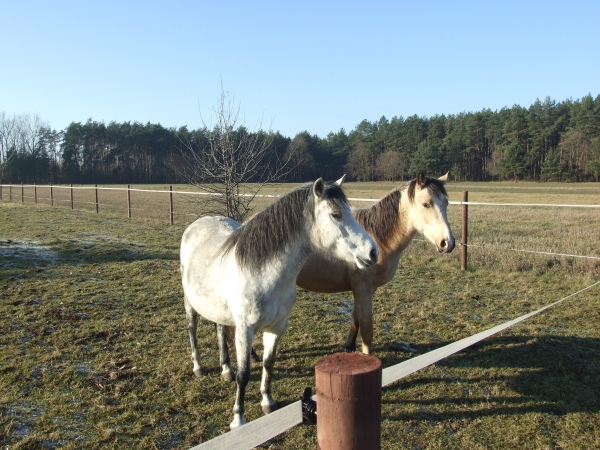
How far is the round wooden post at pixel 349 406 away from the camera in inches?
55.4

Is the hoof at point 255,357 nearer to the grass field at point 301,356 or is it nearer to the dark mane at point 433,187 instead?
the grass field at point 301,356

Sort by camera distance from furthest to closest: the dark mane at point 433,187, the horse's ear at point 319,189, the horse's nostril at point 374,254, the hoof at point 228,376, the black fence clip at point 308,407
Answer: the dark mane at point 433,187, the hoof at point 228,376, the horse's ear at point 319,189, the horse's nostril at point 374,254, the black fence clip at point 308,407

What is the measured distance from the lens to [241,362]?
2.94m

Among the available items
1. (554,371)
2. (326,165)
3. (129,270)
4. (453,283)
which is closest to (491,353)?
(554,371)

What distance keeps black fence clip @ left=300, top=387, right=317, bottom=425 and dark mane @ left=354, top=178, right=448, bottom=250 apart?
261cm

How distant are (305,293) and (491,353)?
3.09m

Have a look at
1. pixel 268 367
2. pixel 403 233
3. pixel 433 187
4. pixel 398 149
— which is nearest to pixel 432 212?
pixel 433 187

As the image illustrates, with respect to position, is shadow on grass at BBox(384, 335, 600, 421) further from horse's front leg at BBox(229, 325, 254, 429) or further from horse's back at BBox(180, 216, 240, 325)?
horse's back at BBox(180, 216, 240, 325)

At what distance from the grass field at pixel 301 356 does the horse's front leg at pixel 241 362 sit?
0.56ft

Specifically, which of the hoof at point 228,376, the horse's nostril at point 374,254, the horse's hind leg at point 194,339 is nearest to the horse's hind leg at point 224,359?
the hoof at point 228,376

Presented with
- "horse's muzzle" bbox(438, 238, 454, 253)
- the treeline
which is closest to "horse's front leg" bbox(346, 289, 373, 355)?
"horse's muzzle" bbox(438, 238, 454, 253)

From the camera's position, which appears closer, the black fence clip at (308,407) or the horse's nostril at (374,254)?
the black fence clip at (308,407)

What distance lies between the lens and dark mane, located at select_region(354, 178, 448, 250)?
4.08 meters

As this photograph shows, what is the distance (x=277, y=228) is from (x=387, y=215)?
173 centimetres
